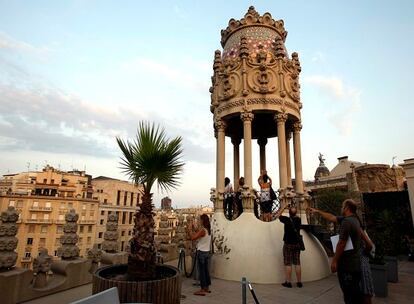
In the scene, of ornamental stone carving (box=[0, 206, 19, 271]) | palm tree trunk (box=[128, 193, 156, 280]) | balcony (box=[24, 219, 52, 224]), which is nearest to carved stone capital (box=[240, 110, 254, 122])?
palm tree trunk (box=[128, 193, 156, 280])

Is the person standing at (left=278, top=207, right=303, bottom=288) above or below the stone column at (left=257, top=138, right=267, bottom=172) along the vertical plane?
below

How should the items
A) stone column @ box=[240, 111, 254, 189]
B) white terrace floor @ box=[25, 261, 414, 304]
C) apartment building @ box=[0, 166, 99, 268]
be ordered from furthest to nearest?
1. apartment building @ box=[0, 166, 99, 268]
2. stone column @ box=[240, 111, 254, 189]
3. white terrace floor @ box=[25, 261, 414, 304]

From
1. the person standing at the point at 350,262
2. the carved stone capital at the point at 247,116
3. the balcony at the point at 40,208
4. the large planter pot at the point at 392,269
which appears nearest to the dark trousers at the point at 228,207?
the carved stone capital at the point at 247,116

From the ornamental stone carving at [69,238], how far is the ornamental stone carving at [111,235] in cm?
112

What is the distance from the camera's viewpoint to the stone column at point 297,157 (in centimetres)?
1134

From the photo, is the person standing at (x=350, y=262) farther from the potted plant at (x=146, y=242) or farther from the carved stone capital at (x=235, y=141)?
the carved stone capital at (x=235, y=141)

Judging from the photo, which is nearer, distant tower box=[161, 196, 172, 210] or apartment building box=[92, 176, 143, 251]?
distant tower box=[161, 196, 172, 210]

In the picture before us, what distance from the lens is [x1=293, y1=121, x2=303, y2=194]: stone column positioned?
11336 mm

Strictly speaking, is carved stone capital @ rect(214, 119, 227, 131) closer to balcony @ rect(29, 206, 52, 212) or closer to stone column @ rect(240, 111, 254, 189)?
stone column @ rect(240, 111, 254, 189)

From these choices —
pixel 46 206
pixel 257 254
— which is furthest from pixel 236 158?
pixel 46 206

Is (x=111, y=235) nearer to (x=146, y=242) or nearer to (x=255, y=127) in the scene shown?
(x=146, y=242)

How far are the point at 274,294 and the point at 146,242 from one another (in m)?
4.04

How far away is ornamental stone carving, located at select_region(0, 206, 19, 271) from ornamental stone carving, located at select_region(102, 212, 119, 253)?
98.7 inches

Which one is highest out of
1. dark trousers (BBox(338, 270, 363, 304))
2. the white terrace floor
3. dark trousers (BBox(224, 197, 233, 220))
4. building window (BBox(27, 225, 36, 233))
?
dark trousers (BBox(224, 197, 233, 220))
